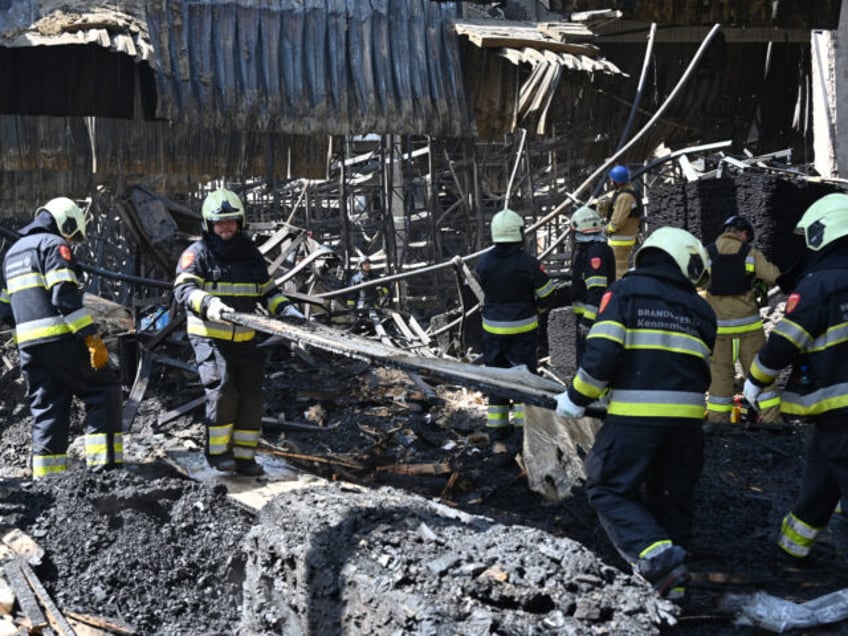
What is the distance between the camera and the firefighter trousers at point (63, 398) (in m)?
6.62

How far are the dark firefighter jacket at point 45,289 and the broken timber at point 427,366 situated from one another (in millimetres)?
1072

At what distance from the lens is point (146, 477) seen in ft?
22.0

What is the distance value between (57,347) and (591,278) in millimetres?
4495

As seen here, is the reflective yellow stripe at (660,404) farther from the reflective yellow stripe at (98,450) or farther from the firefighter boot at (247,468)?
the reflective yellow stripe at (98,450)

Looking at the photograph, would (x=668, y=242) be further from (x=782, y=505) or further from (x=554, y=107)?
(x=554, y=107)

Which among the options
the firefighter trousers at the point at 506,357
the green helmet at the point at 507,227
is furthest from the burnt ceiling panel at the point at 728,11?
the firefighter trousers at the point at 506,357

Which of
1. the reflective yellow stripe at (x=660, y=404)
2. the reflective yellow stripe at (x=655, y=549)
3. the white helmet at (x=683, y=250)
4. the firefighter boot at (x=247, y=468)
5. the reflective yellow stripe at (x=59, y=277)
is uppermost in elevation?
the white helmet at (x=683, y=250)

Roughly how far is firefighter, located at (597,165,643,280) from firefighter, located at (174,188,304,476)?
→ 4167 mm

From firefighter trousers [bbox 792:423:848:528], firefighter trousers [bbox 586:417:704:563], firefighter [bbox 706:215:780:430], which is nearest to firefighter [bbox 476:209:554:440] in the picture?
firefighter [bbox 706:215:780:430]

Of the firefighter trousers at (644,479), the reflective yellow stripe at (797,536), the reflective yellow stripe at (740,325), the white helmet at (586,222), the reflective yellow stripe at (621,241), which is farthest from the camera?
the reflective yellow stripe at (621,241)

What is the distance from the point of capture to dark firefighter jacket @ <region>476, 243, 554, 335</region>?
317 inches

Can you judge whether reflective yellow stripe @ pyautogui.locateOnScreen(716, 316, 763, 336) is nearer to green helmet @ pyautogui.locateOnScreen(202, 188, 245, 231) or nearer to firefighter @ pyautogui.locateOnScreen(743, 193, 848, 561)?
firefighter @ pyautogui.locateOnScreen(743, 193, 848, 561)

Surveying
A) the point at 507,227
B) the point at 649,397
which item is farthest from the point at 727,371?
the point at 649,397

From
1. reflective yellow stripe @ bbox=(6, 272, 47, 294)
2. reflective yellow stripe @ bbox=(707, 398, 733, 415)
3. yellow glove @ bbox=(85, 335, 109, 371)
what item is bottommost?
reflective yellow stripe @ bbox=(707, 398, 733, 415)
